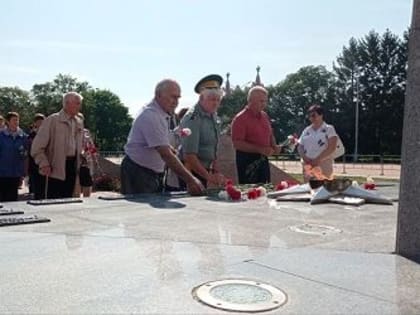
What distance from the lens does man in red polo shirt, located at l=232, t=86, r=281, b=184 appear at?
221 inches

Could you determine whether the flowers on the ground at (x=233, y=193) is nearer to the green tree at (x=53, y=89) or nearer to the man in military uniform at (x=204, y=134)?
the man in military uniform at (x=204, y=134)

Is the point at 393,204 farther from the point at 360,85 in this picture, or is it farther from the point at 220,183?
the point at 360,85

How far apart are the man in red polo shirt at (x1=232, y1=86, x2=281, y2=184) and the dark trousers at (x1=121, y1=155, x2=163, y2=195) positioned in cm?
117

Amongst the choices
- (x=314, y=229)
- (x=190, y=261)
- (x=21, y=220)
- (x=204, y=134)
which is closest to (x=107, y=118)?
(x=204, y=134)

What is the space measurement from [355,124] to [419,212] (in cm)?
5517

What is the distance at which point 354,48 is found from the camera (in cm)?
6275

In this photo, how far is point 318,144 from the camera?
6121 millimetres

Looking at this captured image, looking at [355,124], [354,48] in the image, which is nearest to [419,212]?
[355,124]

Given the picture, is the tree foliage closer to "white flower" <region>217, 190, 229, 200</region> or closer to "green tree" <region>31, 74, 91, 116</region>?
"green tree" <region>31, 74, 91, 116</region>

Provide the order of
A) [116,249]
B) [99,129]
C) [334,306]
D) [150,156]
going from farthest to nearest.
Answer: [99,129] → [150,156] → [116,249] → [334,306]

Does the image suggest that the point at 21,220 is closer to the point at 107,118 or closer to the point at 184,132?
the point at 184,132

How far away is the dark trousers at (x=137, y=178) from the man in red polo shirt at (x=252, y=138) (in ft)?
3.85

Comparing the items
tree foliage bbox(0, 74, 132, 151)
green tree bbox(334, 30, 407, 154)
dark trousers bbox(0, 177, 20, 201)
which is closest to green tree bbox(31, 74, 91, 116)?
tree foliage bbox(0, 74, 132, 151)

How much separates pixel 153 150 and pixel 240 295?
2.84 meters
